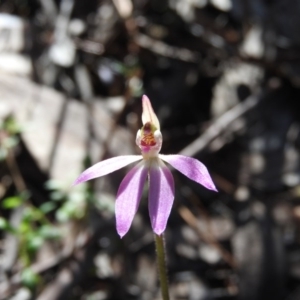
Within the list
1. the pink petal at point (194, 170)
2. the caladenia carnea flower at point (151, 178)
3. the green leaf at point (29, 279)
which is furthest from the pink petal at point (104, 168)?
the green leaf at point (29, 279)

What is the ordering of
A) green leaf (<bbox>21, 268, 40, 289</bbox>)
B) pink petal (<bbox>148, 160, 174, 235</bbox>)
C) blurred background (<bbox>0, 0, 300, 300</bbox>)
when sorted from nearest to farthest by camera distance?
pink petal (<bbox>148, 160, 174, 235</bbox>) < green leaf (<bbox>21, 268, 40, 289</bbox>) < blurred background (<bbox>0, 0, 300, 300</bbox>)

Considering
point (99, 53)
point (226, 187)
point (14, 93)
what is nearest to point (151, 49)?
point (99, 53)

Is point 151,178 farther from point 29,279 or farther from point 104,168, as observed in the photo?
point 29,279

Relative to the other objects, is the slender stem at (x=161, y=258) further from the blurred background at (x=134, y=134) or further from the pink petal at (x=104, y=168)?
the blurred background at (x=134, y=134)

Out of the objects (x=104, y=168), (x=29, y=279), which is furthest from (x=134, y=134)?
(x=104, y=168)

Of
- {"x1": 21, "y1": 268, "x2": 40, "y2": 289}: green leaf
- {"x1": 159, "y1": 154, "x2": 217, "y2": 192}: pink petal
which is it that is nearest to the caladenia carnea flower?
{"x1": 159, "y1": 154, "x2": 217, "y2": 192}: pink petal

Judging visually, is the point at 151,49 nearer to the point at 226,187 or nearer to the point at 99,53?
the point at 99,53

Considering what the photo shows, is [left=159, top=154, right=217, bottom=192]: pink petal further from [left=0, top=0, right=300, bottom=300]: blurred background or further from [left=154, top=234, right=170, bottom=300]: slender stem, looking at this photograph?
[left=0, top=0, right=300, bottom=300]: blurred background
